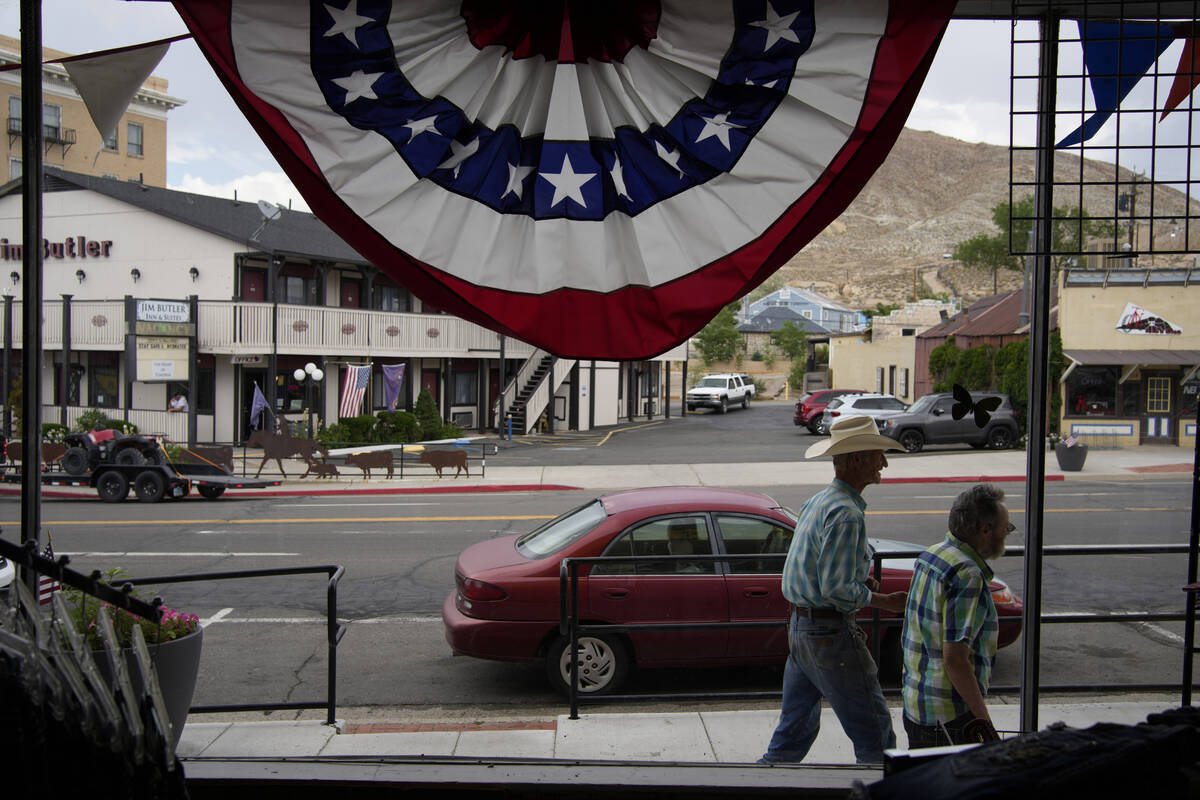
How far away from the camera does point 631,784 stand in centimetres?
222

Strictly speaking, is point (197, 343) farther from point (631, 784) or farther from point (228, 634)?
point (631, 784)

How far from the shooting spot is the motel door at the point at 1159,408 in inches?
939

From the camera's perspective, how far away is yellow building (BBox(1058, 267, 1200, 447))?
70.0ft

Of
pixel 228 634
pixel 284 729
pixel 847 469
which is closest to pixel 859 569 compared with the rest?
pixel 847 469

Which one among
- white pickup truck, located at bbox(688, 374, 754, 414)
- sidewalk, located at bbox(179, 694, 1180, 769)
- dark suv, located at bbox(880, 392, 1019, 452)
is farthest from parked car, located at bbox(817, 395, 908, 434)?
sidewalk, located at bbox(179, 694, 1180, 769)

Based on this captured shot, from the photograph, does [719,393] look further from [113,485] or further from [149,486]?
[113,485]

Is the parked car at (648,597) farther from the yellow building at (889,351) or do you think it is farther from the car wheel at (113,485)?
the yellow building at (889,351)

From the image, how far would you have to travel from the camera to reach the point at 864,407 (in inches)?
1308

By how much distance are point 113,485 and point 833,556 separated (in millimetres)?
18340

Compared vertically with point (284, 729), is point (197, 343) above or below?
above

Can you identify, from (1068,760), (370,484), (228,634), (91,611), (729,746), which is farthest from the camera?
(370,484)

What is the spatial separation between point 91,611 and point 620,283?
120 inches

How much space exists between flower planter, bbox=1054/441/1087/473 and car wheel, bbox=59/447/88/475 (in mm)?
21599

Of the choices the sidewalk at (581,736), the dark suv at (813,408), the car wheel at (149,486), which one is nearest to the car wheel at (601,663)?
the sidewalk at (581,736)
